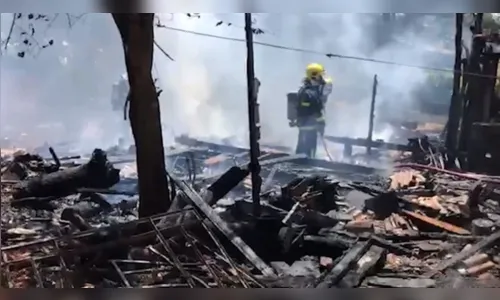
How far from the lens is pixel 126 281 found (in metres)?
1.69

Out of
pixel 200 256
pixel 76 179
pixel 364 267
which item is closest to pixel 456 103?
pixel 364 267

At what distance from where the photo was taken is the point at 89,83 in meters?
1.67

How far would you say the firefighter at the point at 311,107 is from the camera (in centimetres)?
163

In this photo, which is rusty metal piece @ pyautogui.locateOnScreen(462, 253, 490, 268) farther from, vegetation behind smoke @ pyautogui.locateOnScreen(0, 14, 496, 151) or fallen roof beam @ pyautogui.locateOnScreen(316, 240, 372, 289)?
vegetation behind smoke @ pyautogui.locateOnScreen(0, 14, 496, 151)

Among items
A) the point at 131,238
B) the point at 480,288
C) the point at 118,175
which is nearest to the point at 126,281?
the point at 131,238

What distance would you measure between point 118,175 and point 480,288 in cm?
90

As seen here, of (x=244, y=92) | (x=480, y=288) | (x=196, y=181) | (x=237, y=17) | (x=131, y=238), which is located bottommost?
(x=480, y=288)

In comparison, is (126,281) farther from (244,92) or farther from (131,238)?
(244,92)

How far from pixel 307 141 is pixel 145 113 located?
389 mm

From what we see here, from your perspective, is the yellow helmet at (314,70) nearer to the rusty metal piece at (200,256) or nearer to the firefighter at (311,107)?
the firefighter at (311,107)

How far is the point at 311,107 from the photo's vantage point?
1646 millimetres

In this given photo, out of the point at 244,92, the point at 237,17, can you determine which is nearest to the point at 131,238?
the point at 244,92

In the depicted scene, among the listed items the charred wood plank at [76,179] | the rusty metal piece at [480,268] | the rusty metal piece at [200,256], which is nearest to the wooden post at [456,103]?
the rusty metal piece at [480,268]

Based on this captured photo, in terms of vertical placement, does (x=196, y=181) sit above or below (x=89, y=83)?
below
